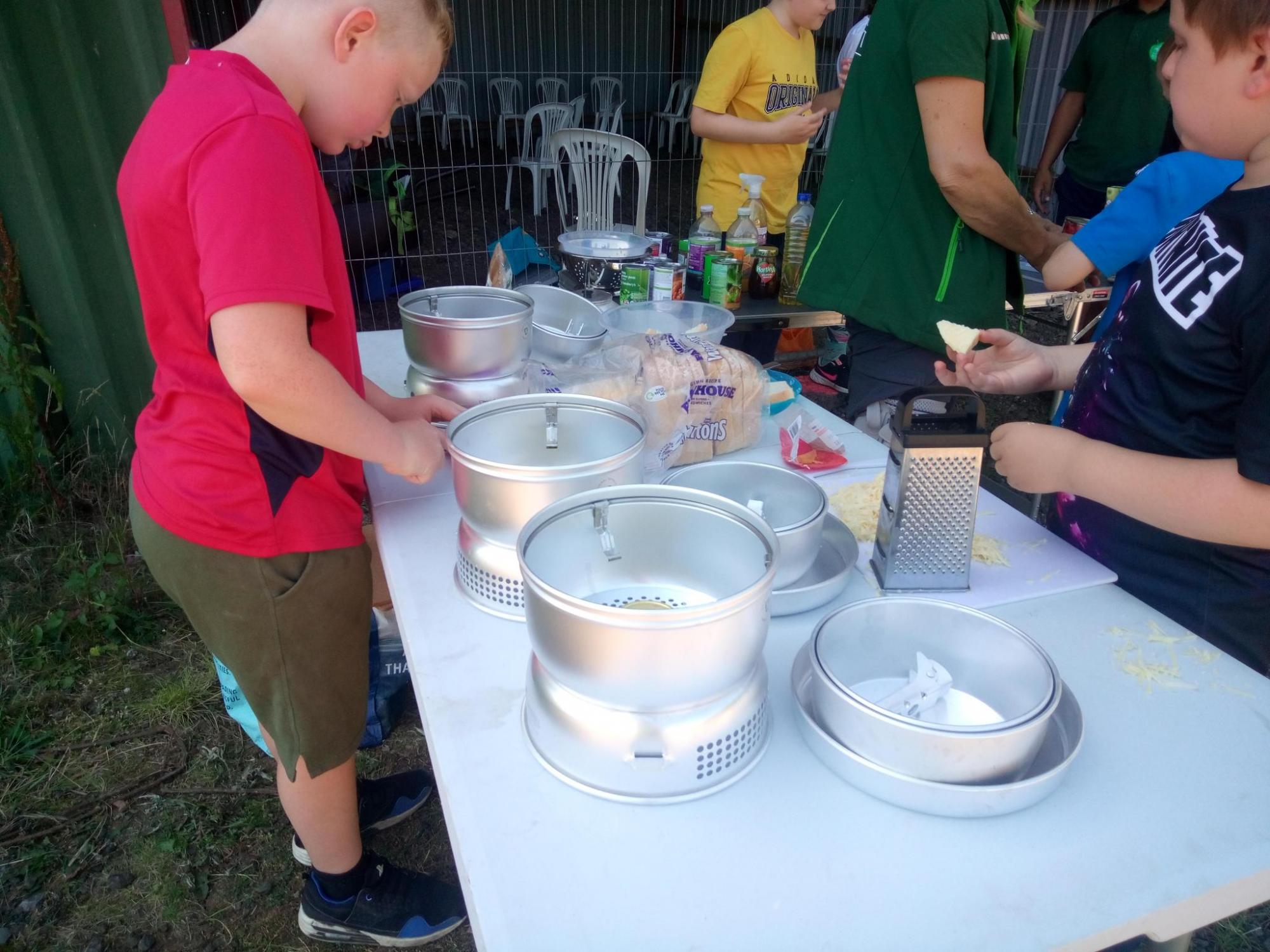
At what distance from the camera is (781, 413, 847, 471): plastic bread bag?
1509 mm

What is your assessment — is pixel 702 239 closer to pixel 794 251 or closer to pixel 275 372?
pixel 794 251

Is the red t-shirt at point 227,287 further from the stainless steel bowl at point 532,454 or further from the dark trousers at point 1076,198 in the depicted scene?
the dark trousers at point 1076,198

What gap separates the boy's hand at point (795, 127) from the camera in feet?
10.1

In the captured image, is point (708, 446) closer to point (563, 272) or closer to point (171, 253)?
point (171, 253)

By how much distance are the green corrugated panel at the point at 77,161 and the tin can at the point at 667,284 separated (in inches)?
89.5

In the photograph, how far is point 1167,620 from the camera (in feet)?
3.61

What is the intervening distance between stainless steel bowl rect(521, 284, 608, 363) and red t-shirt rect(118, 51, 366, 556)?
0.56 m

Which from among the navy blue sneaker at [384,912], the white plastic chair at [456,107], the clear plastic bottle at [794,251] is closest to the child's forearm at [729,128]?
the clear plastic bottle at [794,251]

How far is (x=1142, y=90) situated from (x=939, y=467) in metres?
4.38

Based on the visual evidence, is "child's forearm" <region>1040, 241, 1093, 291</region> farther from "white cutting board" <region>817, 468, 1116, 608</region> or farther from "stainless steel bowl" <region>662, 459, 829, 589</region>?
"stainless steel bowl" <region>662, 459, 829, 589</region>

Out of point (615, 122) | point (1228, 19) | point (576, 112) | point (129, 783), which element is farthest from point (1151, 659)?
point (615, 122)

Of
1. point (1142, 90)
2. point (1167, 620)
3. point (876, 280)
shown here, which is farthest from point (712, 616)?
point (1142, 90)

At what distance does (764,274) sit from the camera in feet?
8.78

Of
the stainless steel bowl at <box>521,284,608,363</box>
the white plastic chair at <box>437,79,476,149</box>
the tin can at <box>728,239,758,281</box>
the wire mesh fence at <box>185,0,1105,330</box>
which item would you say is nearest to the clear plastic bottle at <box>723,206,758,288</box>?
the tin can at <box>728,239,758,281</box>
